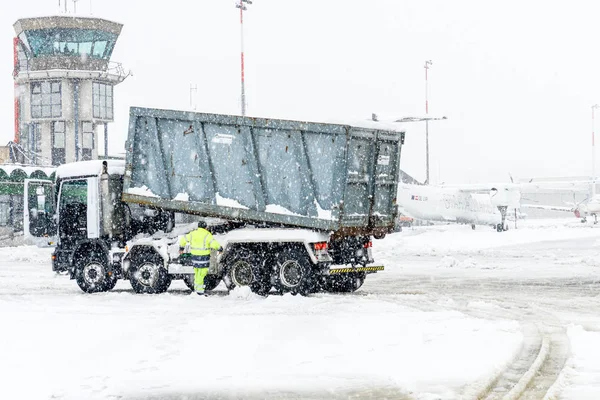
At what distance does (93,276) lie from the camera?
17.9 m

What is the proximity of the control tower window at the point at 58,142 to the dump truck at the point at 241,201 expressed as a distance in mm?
46118

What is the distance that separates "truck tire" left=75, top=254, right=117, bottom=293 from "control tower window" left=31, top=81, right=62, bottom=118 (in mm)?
45791

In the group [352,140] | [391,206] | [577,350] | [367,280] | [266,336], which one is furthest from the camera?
[367,280]

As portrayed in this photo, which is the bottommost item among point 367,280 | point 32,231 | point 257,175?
point 367,280

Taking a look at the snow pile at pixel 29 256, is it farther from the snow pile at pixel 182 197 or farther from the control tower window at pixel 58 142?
the control tower window at pixel 58 142

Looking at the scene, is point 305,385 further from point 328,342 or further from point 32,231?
point 32,231

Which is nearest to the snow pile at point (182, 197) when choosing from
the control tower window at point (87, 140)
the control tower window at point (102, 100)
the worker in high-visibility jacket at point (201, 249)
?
the worker in high-visibility jacket at point (201, 249)

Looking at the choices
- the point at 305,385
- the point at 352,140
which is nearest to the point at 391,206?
the point at 352,140

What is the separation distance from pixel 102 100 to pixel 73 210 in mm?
46200

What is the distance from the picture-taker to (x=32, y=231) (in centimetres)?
1820

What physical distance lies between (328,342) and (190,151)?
7.56m

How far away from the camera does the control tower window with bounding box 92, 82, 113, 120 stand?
61.9 meters

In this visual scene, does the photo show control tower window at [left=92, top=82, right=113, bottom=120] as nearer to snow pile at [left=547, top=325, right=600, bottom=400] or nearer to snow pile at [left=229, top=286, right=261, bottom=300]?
snow pile at [left=229, top=286, right=261, bottom=300]

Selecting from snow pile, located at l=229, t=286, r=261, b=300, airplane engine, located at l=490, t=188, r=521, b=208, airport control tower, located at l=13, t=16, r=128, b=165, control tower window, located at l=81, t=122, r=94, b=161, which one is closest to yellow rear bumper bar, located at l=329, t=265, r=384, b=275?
snow pile, located at l=229, t=286, r=261, b=300
